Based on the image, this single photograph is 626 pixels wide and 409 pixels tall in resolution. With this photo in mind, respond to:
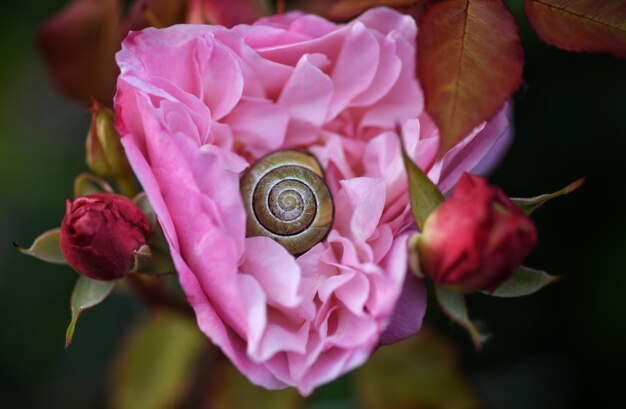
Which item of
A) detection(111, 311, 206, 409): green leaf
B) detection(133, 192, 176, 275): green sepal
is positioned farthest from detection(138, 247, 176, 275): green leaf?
detection(111, 311, 206, 409): green leaf

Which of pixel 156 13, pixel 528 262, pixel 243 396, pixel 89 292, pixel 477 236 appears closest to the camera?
pixel 477 236

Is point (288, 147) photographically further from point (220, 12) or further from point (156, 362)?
point (156, 362)

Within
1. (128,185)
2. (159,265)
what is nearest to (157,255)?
(159,265)

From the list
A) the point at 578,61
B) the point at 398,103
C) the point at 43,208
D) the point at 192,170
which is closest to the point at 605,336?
the point at 578,61

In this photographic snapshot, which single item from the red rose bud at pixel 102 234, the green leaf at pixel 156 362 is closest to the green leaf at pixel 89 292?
the red rose bud at pixel 102 234

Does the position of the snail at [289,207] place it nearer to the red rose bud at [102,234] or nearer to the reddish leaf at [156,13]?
the red rose bud at [102,234]

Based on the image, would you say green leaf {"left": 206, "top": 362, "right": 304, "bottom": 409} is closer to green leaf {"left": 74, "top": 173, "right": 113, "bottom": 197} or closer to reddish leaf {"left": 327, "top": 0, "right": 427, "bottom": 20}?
green leaf {"left": 74, "top": 173, "right": 113, "bottom": 197}
